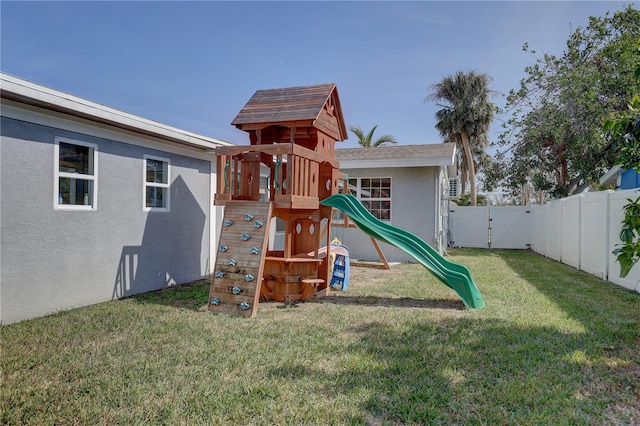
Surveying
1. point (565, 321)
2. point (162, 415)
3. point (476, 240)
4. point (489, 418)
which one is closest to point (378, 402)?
point (489, 418)

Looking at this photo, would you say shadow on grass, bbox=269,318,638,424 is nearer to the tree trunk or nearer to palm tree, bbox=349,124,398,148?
the tree trunk

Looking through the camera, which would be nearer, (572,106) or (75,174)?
(75,174)

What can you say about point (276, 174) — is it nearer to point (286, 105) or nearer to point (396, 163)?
point (286, 105)

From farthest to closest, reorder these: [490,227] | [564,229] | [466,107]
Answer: [466,107] → [490,227] → [564,229]

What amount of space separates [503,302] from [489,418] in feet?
12.9

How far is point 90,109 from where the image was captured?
534 cm

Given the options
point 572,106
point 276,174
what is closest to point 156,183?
point 276,174

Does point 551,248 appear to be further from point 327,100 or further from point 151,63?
point 151,63

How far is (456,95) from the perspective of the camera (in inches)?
955

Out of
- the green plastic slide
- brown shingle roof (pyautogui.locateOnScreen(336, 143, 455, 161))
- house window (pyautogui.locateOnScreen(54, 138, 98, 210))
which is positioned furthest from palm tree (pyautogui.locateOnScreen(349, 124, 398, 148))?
house window (pyautogui.locateOnScreen(54, 138, 98, 210))

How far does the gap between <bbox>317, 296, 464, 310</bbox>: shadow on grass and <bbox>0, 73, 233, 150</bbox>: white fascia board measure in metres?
4.12

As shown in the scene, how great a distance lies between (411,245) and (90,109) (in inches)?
223

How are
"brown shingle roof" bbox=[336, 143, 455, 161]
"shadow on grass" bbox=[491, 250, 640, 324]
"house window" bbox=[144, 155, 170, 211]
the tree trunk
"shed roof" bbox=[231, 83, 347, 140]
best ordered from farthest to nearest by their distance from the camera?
the tree trunk
"brown shingle roof" bbox=[336, 143, 455, 161]
"house window" bbox=[144, 155, 170, 211]
"shed roof" bbox=[231, 83, 347, 140]
"shadow on grass" bbox=[491, 250, 640, 324]

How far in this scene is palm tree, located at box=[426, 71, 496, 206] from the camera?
935 inches
